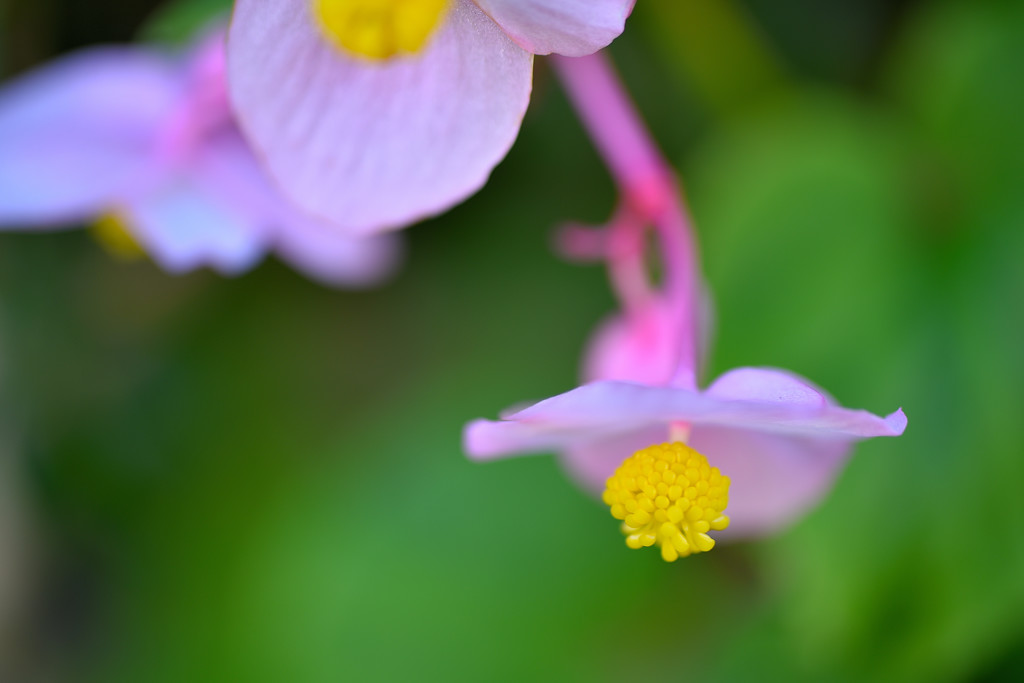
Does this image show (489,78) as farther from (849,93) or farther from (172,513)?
(172,513)

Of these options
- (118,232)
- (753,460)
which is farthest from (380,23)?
(118,232)

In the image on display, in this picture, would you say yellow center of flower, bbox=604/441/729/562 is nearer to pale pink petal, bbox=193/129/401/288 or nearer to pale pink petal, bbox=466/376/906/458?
pale pink petal, bbox=466/376/906/458

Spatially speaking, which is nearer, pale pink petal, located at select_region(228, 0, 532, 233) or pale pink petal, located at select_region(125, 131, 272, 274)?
pale pink petal, located at select_region(228, 0, 532, 233)

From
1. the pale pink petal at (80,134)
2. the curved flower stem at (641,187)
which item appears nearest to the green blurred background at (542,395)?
the pale pink petal at (80,134)

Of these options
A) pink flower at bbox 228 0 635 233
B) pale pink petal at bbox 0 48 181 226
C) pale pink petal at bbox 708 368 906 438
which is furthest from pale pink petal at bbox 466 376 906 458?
pale pink petal at bbox 0 48 181 226

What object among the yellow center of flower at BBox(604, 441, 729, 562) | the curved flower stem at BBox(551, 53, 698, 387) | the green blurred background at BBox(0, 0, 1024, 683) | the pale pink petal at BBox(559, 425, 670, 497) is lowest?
the green blurred background at BBox(0, 0, 1024, 683)

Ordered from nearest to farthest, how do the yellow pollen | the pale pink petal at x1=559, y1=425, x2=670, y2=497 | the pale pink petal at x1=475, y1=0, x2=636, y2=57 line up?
1. the pale pink petal at x1=475, y1=0, x2=636, y2=57
2. the pale pink petal at x1=559, y1=425, x2=670, y2=497
3. the yellow pollen

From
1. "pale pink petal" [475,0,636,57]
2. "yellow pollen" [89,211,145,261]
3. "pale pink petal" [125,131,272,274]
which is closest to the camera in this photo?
"pale pink petal" [475,0,636,57]
